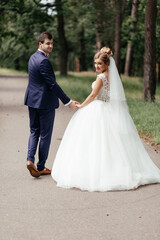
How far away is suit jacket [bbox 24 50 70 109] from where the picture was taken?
6.21m

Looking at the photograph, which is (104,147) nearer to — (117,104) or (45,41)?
(117,104)

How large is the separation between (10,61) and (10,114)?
41266mm

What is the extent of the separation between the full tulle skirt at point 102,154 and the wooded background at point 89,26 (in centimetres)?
1039

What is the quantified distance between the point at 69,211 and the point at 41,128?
73.9 inches

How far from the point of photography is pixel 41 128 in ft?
21.5

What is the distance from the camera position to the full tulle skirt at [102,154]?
596 centimetres

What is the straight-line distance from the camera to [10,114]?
47.2 ft

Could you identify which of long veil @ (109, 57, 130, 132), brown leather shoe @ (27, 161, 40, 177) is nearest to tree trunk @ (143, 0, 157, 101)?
long veil @ (109, 57, 130, 132)

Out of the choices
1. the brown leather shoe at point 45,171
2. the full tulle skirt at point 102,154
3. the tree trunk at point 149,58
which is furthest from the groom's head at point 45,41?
the tree trunk at point 149,58

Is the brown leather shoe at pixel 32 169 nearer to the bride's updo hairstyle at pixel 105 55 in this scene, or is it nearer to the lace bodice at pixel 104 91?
the lace bodice at pixel 104 91

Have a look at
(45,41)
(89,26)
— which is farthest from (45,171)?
(89,26)

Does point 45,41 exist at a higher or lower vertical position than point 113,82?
higher

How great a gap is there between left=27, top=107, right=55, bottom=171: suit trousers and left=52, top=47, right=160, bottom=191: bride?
12.9 inches

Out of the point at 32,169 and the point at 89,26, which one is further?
the point at 89,26
